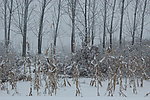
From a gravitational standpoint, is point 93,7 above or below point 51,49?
above

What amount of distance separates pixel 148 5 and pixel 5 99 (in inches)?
895

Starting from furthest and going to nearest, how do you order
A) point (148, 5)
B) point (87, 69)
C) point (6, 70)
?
point (148, 5) < point (87, 69) < point (6, 70)

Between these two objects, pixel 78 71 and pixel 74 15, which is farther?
pixel 74 15

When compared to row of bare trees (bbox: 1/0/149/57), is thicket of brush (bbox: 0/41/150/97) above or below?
below

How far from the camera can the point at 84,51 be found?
36.1 feet

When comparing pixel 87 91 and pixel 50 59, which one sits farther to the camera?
pixel 87 91

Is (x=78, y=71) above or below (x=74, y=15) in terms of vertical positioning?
below

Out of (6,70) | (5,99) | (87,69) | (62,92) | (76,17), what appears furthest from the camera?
(76,17)

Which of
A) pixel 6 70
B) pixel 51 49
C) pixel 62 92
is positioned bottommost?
pixel 62 92

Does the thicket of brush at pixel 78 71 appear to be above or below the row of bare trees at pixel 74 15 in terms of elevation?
below

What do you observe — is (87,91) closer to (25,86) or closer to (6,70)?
(25,86)

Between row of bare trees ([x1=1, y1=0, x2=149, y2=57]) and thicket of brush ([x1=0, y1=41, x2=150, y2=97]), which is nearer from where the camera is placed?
thicket of brush ([x1=0, y1=41, x2=150, y2=97])

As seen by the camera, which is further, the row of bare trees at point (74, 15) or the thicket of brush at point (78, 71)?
the row of bare trees at point (74, 15)

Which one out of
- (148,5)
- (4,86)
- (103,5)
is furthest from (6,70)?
(148,5)
